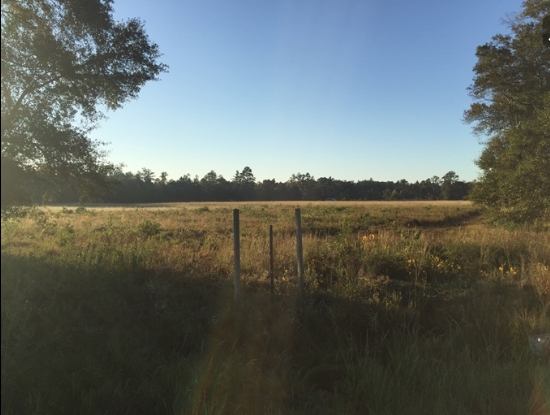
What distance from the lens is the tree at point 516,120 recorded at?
51.9ft

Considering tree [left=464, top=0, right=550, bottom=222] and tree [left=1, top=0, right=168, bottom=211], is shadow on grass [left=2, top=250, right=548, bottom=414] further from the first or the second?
tree [left=464, top=0, right=550, bottom=222]

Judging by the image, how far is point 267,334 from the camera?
16.2 ft

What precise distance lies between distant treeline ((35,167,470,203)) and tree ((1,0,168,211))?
86.2m

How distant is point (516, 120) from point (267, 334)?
23.3 m

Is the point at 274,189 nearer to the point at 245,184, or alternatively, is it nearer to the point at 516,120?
the point at 245,184

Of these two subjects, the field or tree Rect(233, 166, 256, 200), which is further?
tree Rect(233, 166, 256, 200)

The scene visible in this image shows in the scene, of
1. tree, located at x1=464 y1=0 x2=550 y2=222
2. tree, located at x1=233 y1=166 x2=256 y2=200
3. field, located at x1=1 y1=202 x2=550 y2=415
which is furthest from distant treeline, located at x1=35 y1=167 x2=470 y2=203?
field, located at x1=1 y1=202 x2=550 y2=415

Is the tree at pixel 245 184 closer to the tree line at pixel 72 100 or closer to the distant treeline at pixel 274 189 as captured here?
the distant treeline at pixel 274 189

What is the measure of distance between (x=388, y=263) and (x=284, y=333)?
11.5 ft

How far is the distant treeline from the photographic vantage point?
3907 inches

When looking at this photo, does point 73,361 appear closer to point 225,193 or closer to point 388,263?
point 388,263

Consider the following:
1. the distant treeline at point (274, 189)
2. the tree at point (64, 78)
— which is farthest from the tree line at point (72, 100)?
the distant treeline at point (274, 189)

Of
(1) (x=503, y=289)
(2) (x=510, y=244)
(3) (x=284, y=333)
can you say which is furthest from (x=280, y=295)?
(2) (x=510, y=244)

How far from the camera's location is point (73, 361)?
4109mm
